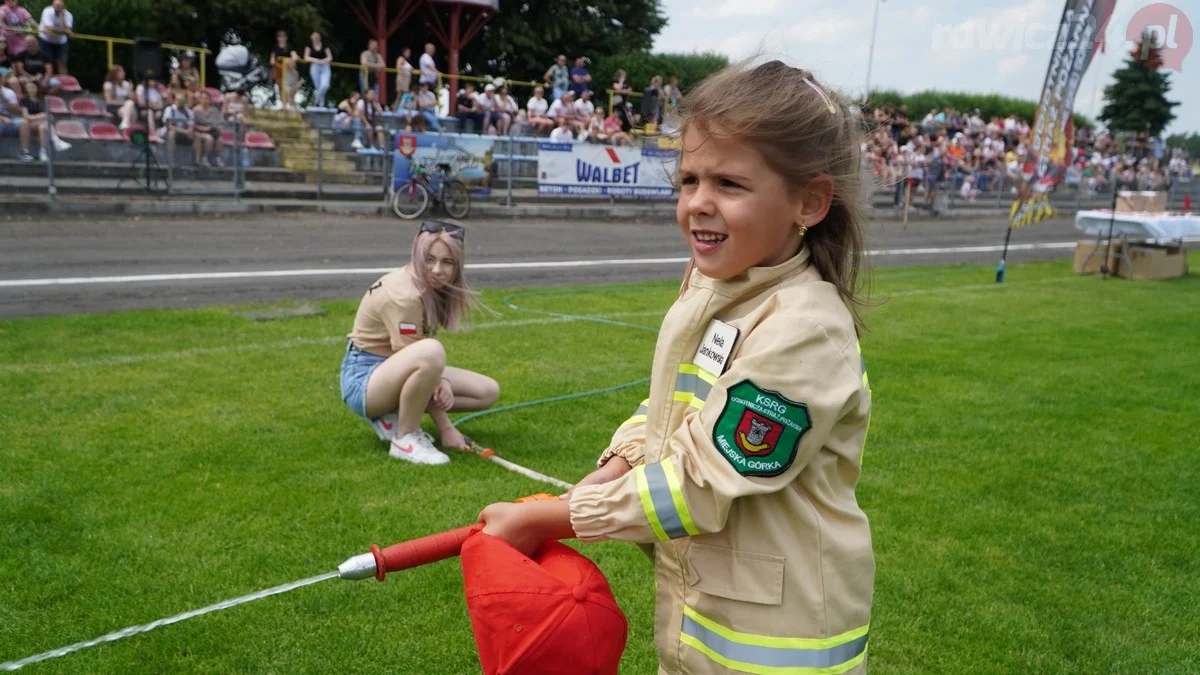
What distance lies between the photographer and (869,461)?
5586 mm

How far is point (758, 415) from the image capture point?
5.82 ft

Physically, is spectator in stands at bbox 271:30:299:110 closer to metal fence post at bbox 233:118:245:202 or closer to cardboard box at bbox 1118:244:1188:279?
metal fence post at bbox 233:118:245:202

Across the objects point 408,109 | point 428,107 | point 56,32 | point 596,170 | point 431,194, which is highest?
point 56,32

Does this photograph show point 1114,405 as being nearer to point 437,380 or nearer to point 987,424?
point 987,424

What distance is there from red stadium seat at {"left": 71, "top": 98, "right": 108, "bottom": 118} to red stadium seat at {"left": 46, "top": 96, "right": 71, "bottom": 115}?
0.15m

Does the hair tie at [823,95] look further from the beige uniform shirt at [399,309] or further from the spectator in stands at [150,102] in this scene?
the spectator in stands at [150,102]

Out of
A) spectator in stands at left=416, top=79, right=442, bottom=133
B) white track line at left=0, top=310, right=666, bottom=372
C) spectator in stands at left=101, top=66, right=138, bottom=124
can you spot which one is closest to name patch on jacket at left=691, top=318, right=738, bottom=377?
white track line at left=0, top=310, right=666, bottom=372

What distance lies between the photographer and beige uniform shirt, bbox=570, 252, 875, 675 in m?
1.79

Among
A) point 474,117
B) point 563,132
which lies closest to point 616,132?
point 563,132

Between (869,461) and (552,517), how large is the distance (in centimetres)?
394

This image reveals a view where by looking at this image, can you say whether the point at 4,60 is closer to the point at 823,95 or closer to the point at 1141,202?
the point at 1141,202

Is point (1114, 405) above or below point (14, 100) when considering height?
below

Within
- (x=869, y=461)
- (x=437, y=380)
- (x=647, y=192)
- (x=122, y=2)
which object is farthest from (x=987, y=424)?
(x=122, y=2)

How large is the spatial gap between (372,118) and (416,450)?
19.0m
